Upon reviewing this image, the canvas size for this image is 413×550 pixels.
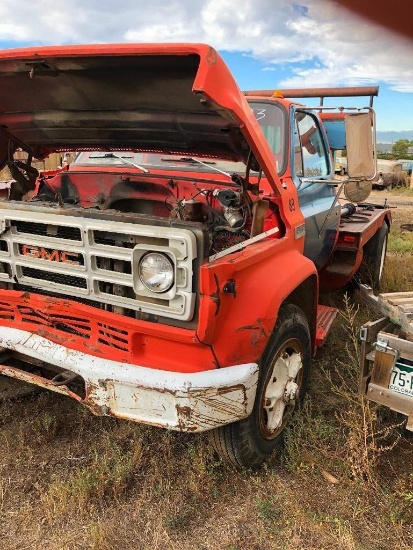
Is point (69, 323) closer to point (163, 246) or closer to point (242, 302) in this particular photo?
point (163, 246)

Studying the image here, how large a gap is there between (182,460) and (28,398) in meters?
1.33

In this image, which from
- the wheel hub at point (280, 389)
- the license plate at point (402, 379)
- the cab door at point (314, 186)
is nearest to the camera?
the license plate at point (402, 379)

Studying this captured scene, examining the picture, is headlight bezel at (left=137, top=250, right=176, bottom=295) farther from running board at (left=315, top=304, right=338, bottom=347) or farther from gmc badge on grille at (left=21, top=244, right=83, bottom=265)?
running board at (left=315, top=304, right=338, bottom=347)

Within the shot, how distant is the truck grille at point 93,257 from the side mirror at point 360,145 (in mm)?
1471

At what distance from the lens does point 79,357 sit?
98.0 inches

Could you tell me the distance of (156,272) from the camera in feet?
7.73

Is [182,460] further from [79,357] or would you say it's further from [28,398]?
[28,398]

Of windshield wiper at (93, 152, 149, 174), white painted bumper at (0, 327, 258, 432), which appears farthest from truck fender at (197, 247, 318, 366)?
windshield wiper at (93, 152, 149, 174)

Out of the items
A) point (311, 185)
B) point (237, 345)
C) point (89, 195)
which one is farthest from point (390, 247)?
point (237, 345)

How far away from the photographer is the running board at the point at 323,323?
12.0ft

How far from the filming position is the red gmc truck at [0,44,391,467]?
7.59 ft

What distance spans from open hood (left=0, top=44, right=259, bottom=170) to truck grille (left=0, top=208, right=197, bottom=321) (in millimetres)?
681

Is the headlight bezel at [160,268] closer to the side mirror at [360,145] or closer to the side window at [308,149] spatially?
the side mirror at [360,145]

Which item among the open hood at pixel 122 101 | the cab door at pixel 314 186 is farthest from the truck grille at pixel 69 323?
the cab door at pixel 314 186
